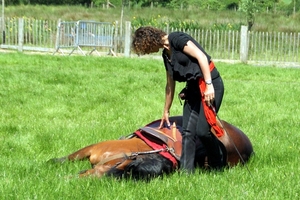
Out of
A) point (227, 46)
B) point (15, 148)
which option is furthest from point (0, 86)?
point (227, 46)

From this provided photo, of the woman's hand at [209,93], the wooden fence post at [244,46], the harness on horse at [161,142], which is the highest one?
the woman's hand at [209,93]

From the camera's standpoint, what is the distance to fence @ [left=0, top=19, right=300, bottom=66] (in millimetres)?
21750

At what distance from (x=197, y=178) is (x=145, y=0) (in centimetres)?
4710

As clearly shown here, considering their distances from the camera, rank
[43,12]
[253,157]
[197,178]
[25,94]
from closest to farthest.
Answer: [197,178], [253,157], [25,94], [43,12]

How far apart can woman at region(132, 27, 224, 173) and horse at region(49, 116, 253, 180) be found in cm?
15

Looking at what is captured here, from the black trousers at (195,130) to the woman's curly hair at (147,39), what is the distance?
49 centimetres

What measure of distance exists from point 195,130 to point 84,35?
17.4 meters

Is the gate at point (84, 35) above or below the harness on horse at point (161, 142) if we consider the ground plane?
below

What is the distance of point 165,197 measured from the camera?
4.37 meters

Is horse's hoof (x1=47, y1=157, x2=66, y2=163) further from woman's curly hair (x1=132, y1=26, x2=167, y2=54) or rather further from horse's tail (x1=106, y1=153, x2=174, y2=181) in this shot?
woman's curly hair (x1=132, y1=26, x2=167, y2=54)

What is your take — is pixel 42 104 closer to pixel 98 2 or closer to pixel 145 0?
pixel 145 0

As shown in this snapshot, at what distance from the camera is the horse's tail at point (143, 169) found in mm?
4891

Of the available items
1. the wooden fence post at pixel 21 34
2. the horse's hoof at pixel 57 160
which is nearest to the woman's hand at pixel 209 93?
the horse's hoof at pixel 57 160

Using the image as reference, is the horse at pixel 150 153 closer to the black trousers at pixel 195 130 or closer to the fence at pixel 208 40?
the black trousers at pixel 195 130
